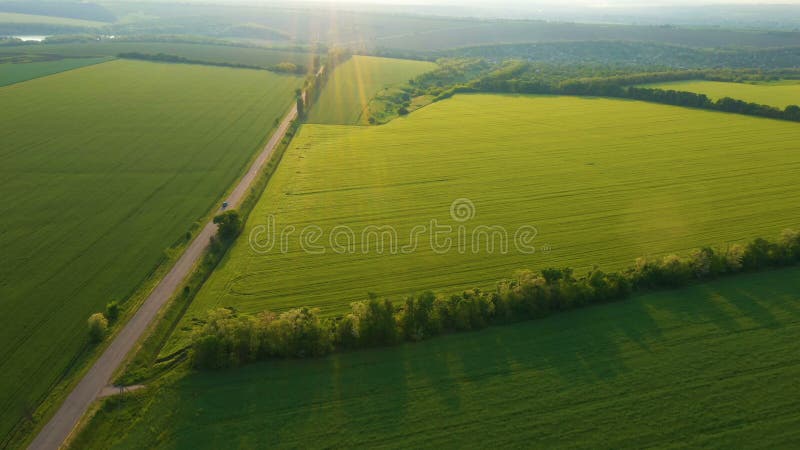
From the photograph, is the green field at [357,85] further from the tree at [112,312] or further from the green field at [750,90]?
the green field at [750,90]

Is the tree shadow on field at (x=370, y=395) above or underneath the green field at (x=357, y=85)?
underneath

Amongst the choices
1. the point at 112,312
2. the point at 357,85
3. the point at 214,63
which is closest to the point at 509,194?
the point at 112,312

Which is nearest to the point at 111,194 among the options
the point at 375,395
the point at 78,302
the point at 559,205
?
the point at 78,302

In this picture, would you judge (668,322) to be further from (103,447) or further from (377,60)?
→ (377,60)

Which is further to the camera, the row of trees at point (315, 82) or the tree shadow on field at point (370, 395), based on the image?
the row of trees at point (315, 82)

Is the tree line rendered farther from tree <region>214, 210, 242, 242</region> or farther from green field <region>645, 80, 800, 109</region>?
tree <region>214, 210, 242, 242</region>

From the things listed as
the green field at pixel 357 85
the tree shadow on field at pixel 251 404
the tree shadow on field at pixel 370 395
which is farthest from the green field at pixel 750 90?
the tree shadow on field at pixel 251 404
